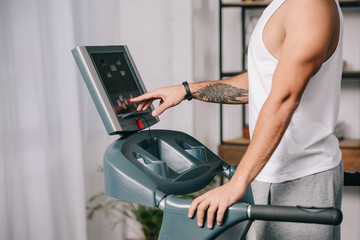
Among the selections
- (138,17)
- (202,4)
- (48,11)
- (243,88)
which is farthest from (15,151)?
(202,4)

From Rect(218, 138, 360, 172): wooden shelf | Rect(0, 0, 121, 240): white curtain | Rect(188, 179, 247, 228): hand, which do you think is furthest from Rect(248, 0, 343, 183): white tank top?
Rect(218, 138, 360, 172): wooden shelf

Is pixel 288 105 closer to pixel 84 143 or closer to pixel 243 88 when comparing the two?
pixel 243 88

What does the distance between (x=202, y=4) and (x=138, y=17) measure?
0.46 meters

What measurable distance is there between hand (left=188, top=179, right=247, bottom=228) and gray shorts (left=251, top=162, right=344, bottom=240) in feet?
0.89

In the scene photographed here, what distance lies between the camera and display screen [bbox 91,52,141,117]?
4.04 feet

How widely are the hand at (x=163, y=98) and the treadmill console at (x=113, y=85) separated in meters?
0.02

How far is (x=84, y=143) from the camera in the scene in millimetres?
2553

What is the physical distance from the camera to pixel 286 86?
100 cm

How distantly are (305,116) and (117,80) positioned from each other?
20.1 inches

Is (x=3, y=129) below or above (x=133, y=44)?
below

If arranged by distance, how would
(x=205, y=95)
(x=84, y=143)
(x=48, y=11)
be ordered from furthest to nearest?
(x=84, y=143)
(x=48, y=11)
(x=205, y=95)

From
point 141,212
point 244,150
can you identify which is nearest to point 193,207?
point 141,212

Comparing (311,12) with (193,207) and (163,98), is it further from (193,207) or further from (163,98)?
(163,98)

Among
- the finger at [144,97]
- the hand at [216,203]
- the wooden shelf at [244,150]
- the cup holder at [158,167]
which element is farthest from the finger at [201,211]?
the wooden shelf at [244,150]
